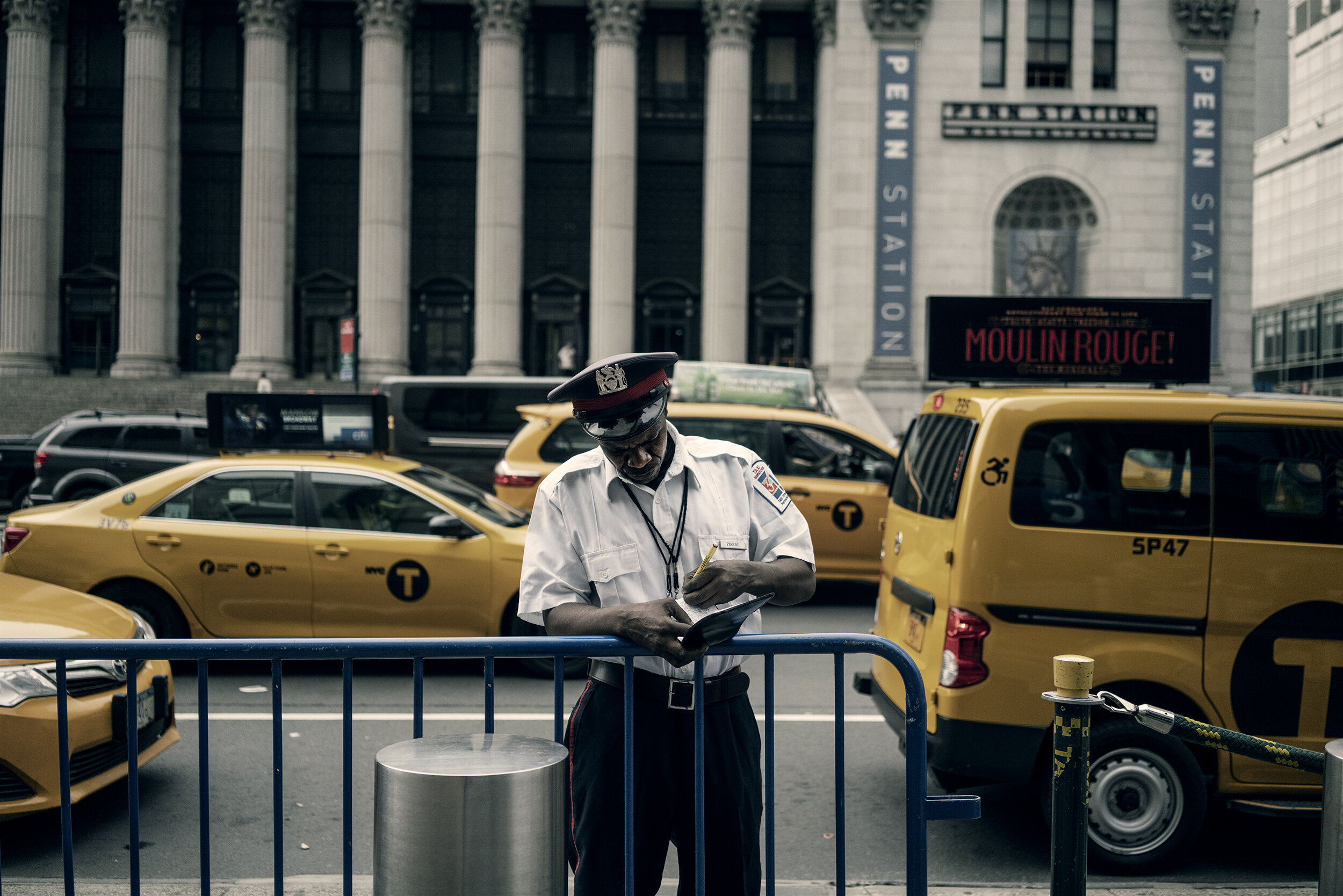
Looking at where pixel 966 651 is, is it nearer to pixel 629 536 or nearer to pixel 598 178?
pixel 629 536

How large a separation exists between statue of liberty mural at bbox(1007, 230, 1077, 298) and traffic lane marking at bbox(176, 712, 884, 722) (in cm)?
2550

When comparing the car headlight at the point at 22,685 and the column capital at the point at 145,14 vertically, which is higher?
the column capital at the point at 145,14

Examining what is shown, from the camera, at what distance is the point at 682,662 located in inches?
99.9

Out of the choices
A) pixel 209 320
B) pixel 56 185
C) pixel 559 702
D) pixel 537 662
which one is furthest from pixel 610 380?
pixel 56 185

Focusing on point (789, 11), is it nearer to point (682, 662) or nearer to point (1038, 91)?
point (1038, 91)

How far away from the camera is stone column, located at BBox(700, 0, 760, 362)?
30109 millimetres

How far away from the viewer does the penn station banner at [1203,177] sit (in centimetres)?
2927

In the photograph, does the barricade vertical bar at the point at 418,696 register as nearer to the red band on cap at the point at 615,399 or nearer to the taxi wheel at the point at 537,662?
the red band on cap at the point at 615,399

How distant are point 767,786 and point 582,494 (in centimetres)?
96

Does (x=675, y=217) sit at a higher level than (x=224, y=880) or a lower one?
higher

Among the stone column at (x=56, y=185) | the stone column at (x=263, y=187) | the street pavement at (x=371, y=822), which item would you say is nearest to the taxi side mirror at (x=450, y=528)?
the street pavement at (x=371, y=822)

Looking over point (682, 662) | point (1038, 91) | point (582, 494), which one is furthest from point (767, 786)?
point (1038, 91)

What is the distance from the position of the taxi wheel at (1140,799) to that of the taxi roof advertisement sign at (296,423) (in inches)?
287

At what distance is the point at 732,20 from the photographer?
99.3 feet
